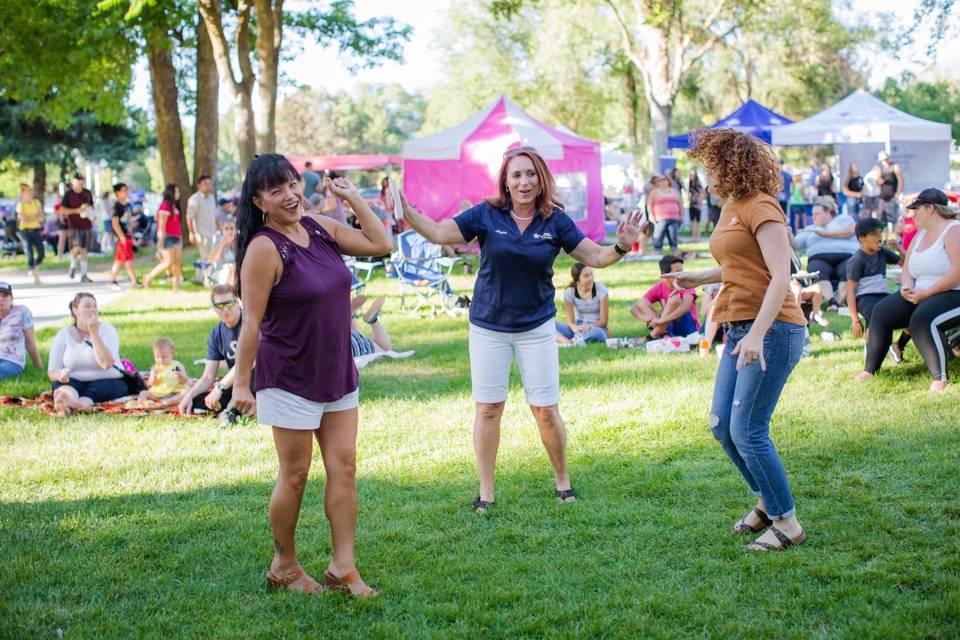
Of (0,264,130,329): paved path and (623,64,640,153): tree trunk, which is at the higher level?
(623,64,640,153): tree trunk

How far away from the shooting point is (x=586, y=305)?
11.5m

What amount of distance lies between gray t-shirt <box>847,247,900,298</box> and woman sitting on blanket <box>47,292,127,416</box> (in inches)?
271

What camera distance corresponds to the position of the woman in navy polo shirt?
5.32 m

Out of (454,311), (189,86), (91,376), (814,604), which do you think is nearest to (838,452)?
(814,604)

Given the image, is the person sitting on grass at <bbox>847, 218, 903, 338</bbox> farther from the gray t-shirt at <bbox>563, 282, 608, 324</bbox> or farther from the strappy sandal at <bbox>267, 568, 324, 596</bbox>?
the strappy sandal at <bbox>267, 568, 324, 596</bbox>

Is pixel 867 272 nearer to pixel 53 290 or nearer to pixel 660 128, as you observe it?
pixel 53 290

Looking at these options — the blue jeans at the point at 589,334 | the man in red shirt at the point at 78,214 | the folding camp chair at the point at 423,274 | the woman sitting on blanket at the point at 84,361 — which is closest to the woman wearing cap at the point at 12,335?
the woman sitting on blanket at the point at 84,361

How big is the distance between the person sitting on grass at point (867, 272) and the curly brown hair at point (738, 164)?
18.7 feet

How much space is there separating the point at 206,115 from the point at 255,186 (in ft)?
71.7

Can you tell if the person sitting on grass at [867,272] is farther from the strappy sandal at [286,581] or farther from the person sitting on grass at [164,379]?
the strappy sandal at [286,581]

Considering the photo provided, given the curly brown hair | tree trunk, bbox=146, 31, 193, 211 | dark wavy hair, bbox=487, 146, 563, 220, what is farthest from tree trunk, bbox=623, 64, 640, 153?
the curly brown hair

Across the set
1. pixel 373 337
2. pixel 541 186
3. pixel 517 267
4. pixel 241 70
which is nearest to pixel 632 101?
pixel 241 70

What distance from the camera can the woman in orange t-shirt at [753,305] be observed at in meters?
4.52

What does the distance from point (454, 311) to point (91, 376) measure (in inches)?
229
